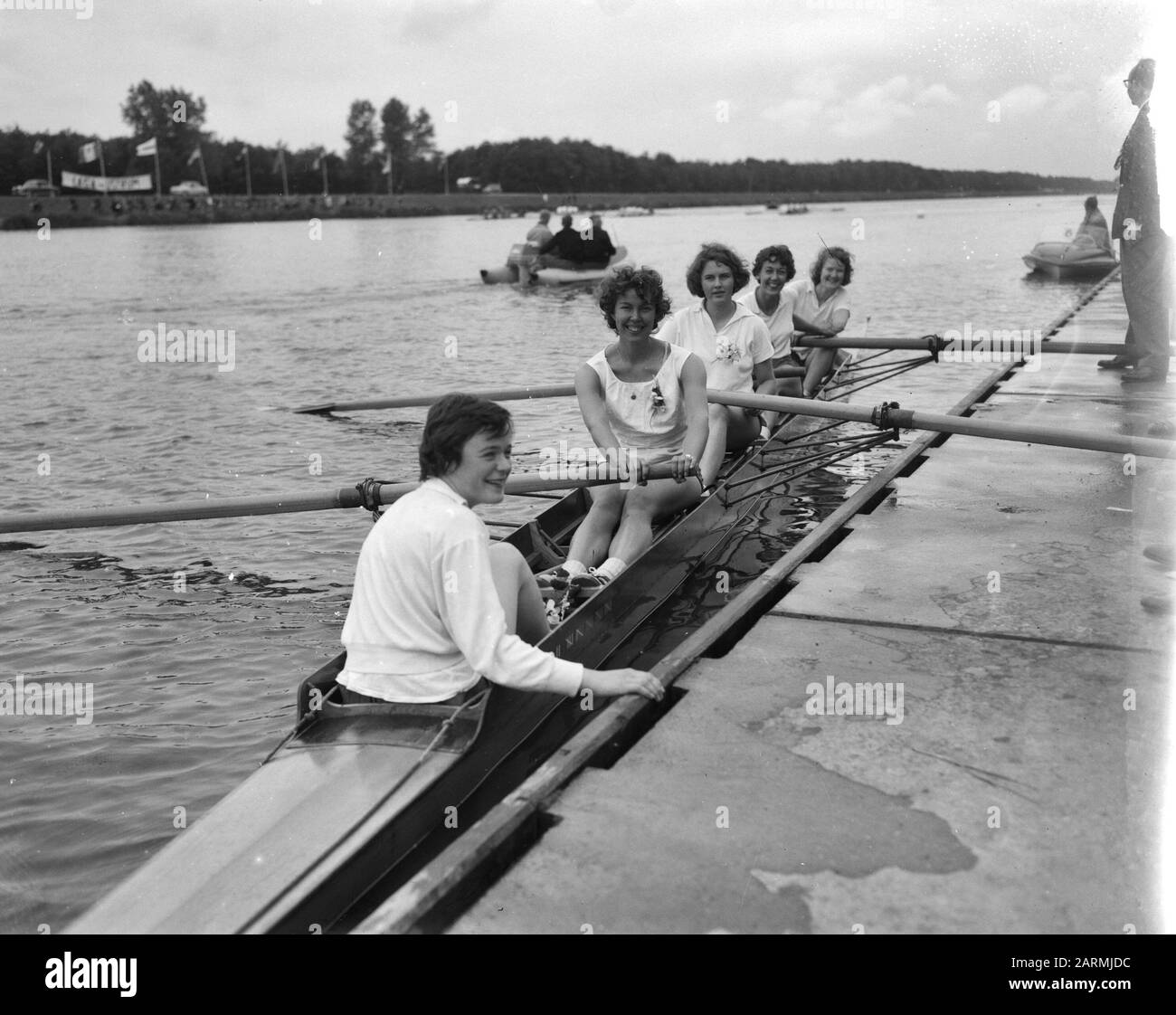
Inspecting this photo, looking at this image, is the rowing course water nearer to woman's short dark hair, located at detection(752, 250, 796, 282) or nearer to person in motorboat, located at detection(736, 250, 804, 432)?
person in motorboat, located at detection(736, 250, 804, 432)

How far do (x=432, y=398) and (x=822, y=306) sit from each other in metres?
4.53

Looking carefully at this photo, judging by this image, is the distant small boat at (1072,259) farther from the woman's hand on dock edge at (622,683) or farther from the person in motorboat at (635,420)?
the woman's hand on dock edge at (622,683)

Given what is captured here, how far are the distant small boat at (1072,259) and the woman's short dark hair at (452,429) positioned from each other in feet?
100

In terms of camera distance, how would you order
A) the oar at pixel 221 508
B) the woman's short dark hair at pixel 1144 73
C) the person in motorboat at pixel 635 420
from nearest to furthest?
the person in motorboat at pixel 635 420, the oar at pixel 221 508, the woman's short dark hair at pixel 1144 73

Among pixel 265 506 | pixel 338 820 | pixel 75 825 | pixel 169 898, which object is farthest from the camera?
pixel 265 506

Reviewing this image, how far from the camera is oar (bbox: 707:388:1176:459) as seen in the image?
734cm

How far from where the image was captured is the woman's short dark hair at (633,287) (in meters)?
6.90

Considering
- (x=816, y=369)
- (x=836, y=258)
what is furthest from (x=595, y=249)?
(x=836, y=258)

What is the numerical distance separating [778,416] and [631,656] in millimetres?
5459

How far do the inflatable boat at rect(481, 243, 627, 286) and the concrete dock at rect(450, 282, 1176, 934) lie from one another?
2935 centimetres

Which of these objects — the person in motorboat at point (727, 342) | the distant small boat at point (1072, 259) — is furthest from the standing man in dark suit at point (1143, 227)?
the distant small boat at point (1072, 259)
